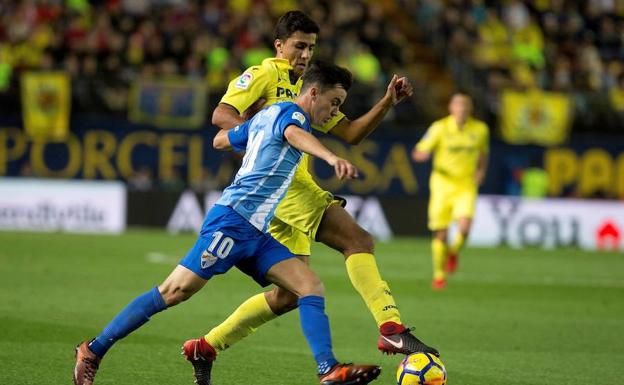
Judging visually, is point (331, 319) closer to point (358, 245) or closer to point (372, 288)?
point (358, 245)

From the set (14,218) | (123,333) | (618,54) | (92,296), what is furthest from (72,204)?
(123,333)

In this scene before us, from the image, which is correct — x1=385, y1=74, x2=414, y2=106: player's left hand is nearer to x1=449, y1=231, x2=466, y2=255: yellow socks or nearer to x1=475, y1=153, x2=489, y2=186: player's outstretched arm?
x1=449, y1=231, x2=466, y2=255: yellow socks

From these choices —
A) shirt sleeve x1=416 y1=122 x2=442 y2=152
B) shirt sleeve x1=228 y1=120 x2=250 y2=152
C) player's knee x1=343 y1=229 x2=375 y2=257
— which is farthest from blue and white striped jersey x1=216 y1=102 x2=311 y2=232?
shirt sleeve x1=416 y1=122 x2=442 y2=152

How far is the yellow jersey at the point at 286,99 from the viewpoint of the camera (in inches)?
306

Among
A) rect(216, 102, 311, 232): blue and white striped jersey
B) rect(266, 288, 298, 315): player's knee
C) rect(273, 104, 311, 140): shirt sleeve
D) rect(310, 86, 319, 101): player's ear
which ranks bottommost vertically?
rect(266, 288, 298, 315): player's knee

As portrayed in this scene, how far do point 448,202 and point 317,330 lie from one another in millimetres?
8835

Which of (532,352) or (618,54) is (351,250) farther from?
(618,54)

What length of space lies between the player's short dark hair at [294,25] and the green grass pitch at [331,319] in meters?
2.19

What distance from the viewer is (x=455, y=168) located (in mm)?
15477

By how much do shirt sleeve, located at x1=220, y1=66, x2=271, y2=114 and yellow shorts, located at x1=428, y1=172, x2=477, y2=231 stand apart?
7.37 meters

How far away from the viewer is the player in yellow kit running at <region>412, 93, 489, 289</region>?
1513cm

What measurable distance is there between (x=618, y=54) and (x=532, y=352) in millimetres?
18312

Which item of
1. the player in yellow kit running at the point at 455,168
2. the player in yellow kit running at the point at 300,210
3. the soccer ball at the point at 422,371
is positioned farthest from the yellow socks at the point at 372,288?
the player in yellow kit running at the point at 455,168

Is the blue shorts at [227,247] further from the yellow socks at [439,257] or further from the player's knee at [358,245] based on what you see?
the yellow socks at [439,257]
